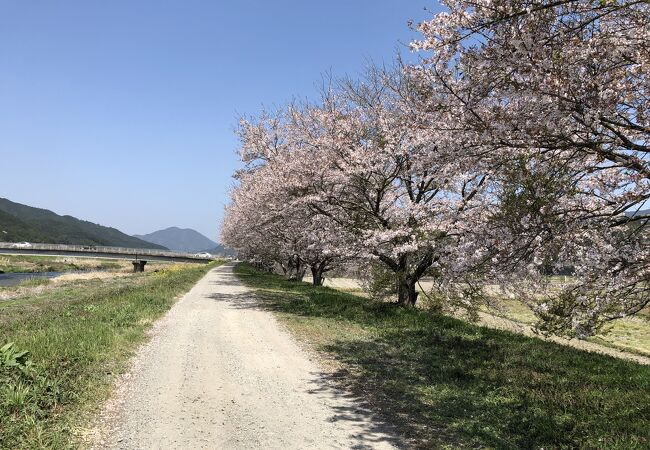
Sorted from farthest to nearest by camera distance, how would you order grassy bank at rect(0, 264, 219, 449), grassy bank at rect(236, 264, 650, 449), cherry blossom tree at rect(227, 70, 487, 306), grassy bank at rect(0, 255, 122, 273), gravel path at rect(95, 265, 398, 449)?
grassy bank at rect(0, 255, 122, 273) < cherry blossom tree at rect(227, 70, 487, 306) < grassy bank at rect(236, 264, 650, 449) < gravel path at rect(95, 265, 398, 449) < grassy bank at rect(0, 264, 219, 449)

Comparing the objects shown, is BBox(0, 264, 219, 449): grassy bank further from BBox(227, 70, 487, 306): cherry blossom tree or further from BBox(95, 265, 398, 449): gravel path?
BBox(227, 70, 487, 306): cherry blossom tree

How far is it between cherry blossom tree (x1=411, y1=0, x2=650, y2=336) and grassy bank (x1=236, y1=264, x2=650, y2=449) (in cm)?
143

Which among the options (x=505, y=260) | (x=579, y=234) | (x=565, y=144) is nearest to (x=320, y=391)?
(x=505, y=260)

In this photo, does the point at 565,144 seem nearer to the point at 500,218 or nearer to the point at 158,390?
the point at 500,218

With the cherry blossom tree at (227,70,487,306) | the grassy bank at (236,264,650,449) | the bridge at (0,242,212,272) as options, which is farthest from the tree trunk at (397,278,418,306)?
the bridge at (0,242,212,272)

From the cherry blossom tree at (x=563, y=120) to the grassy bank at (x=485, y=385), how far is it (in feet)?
4.68

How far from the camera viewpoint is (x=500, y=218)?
7.61 metres

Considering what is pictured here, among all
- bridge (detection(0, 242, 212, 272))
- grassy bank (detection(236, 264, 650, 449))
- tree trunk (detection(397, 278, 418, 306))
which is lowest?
bridge (detection(0, 242, 212, 272))

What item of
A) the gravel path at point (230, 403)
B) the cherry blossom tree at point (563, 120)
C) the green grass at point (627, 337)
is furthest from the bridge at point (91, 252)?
the cherry blossom tree at point (563, 120)

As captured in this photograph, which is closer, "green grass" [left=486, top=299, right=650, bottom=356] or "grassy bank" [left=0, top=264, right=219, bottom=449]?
"grassy bank" [left=0, top=264, right=219, bottom=449]

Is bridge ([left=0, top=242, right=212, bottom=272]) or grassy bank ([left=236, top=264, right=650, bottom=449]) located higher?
grassy bank ([left=236, top=264, right=650, bottom=449])

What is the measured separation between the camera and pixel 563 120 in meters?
6.57

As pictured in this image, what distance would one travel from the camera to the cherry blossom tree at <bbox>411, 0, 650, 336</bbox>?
19.6ft

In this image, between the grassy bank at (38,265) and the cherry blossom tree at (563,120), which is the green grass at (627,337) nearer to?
the cherry blossom tree at (563,120)
